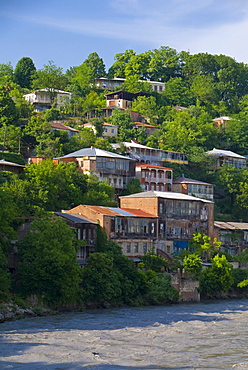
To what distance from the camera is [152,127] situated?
327ft

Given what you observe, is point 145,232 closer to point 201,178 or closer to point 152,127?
point 201,178

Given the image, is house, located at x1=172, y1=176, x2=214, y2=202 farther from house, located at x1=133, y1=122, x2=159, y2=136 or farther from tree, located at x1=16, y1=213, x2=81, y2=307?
tree, located at x1=16, y1=213, x2=81, y2=307

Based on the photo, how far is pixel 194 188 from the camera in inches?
3137

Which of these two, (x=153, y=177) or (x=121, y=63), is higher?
(x=121, y=63)

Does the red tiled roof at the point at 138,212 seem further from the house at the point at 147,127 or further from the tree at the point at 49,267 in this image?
the house at the point at 147,127

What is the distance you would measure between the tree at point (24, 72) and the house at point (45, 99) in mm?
17131

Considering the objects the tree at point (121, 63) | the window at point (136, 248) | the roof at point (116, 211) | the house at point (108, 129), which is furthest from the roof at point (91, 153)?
the tree at point (121, 63)

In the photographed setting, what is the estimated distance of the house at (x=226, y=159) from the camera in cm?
9219

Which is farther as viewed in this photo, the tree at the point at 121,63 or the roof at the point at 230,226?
the tree at the point at 121,63

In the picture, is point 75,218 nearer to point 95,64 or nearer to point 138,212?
point 138,212

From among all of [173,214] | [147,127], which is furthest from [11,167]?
[147,127]

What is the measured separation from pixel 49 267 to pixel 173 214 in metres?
21.2

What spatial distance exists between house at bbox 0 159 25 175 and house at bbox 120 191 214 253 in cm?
985

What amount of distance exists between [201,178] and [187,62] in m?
51.6
